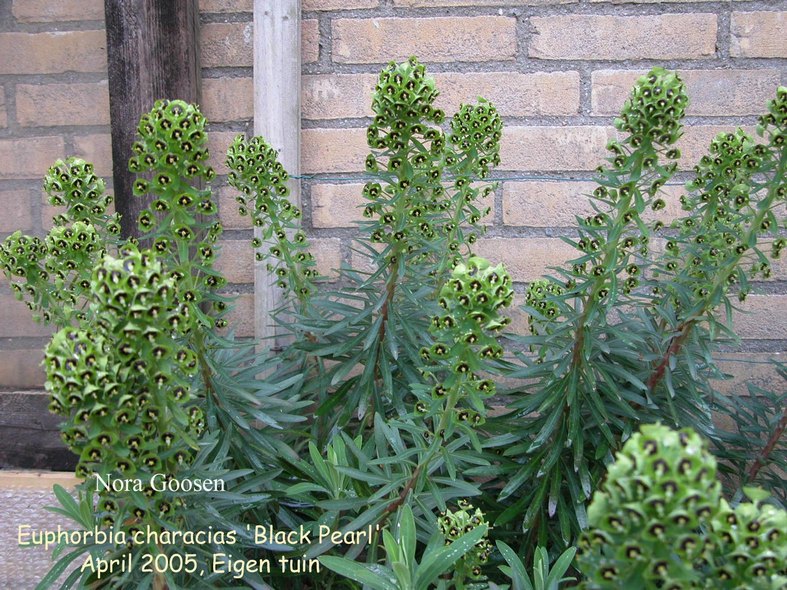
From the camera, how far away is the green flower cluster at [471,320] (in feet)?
2.68

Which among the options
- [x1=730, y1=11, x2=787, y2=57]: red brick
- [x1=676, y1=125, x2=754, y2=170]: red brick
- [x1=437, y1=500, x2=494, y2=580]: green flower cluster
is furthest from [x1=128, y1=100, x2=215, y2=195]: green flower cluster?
[x1=730, y1=11, x2=787, y2=57]: red brick

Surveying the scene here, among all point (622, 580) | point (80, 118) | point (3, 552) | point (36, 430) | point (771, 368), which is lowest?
point (3, 552)

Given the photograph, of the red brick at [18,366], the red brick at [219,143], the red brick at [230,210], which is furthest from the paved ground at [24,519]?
the red brick at [219,143]

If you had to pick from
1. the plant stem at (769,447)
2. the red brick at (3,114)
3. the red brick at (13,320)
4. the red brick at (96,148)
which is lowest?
the plant stem at (769,447)

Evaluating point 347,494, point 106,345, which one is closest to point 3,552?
point 347,494

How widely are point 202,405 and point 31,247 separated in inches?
14.9

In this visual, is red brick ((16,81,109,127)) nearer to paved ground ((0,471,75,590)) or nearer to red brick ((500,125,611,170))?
paved ground ((0,471,75,590))

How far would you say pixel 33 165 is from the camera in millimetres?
1810

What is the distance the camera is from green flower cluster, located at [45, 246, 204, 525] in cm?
72

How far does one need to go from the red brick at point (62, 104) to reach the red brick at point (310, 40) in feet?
1.75

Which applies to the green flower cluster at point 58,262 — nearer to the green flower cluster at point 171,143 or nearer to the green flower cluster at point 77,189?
the green flower cluster at point 77,189

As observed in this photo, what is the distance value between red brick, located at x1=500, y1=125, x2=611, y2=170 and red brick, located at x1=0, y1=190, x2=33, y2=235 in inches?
50.2

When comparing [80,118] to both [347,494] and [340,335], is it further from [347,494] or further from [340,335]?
[347,494]

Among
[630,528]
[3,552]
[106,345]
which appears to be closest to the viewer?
[630,528]
